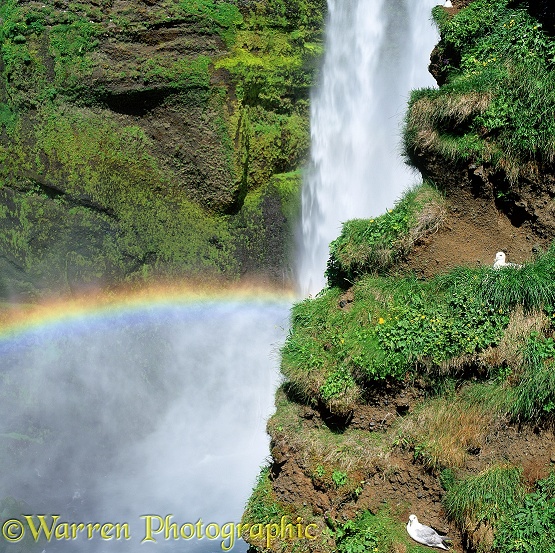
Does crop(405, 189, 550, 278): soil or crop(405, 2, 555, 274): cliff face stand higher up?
crop(405, 2, 555, 274): cliff face

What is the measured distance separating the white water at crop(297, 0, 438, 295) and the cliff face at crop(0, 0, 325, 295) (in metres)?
0.33

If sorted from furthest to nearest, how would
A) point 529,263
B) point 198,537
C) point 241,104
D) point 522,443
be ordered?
point 241,104
point 198,537
point 529,263
point 522,443

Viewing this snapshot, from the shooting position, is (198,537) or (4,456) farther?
(4,456)

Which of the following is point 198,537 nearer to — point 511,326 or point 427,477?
point 427,477

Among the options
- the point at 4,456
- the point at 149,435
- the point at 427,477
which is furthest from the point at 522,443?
the point at 4,456

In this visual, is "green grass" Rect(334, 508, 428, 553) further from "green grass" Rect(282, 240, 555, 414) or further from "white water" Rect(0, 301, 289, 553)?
"white water" Rect(0, 301, 289, 553)

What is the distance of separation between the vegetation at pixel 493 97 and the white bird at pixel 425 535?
340cm

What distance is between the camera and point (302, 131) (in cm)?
1305

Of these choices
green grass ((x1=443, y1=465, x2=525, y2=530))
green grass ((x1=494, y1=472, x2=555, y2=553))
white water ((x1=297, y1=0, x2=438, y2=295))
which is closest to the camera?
green grass ((x1=494, y1=472, x2=555, y2=553))

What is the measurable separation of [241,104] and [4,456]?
764 centimetres

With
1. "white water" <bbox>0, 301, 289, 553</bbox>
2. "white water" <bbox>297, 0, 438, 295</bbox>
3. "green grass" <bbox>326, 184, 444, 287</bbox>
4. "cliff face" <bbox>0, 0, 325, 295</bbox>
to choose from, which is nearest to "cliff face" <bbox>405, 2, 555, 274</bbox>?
"green grass" <bbox>326, 184, 444, 287</bbox>

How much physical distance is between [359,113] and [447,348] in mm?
7071

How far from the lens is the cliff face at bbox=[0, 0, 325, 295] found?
38.7 feet

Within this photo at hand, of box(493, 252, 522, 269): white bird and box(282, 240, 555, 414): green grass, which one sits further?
box(493, 252, 522, 269): white bird
